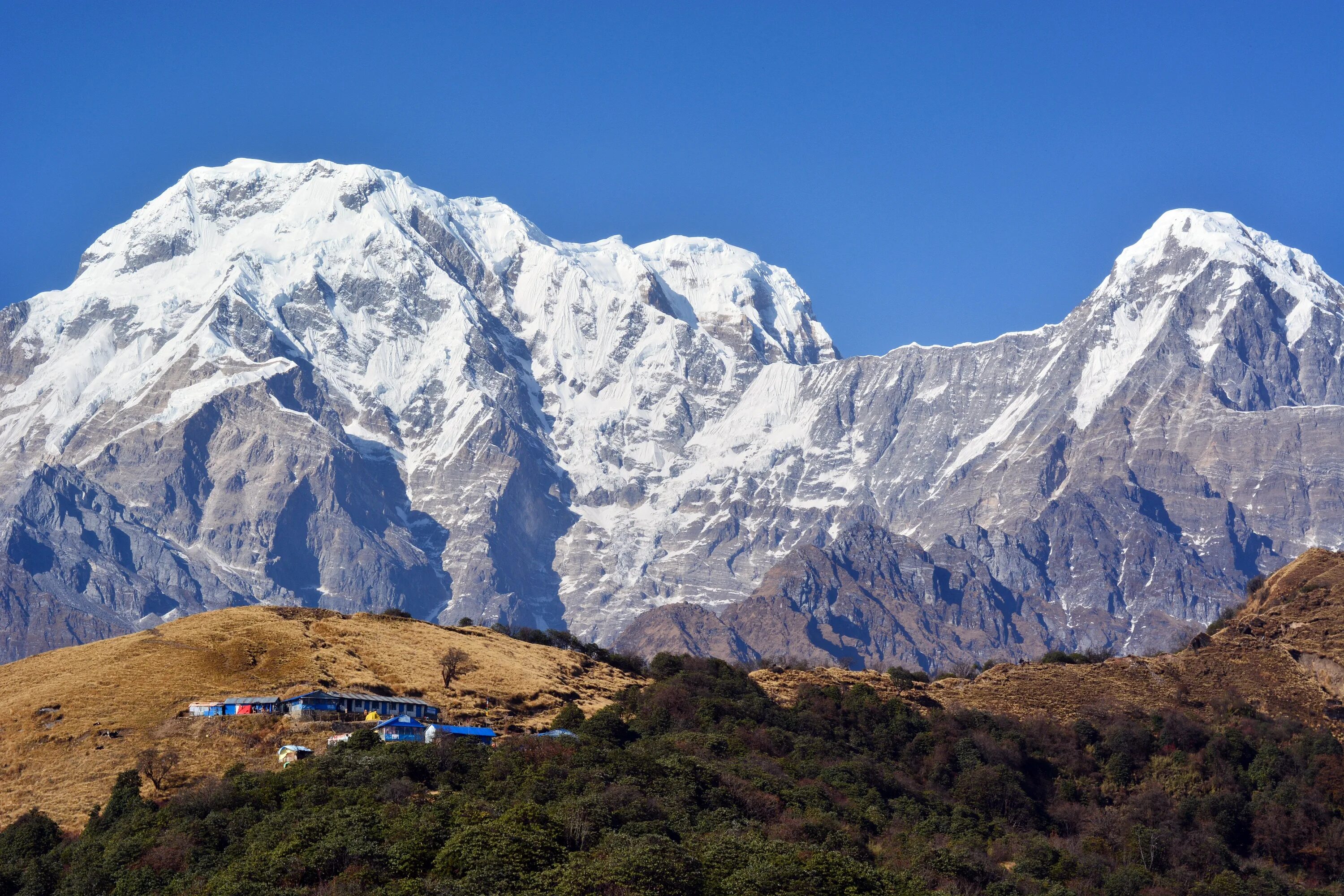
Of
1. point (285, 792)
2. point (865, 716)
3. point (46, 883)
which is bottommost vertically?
point (46, 883)

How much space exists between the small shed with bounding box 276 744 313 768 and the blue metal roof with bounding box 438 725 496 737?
29.4 feet

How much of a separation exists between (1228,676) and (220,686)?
8277cm

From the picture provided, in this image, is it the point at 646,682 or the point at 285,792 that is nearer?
the point at 285,792

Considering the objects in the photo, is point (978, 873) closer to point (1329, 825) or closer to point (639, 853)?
point (639, 853)

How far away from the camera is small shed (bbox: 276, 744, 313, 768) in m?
94.0

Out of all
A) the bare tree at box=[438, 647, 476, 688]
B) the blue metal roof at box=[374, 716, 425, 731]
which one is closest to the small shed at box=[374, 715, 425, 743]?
the blue metal roof at box=[374, 716, 425, 731]

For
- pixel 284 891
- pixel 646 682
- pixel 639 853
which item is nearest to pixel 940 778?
pixel 646 682

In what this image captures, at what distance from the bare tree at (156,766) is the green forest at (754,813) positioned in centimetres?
222

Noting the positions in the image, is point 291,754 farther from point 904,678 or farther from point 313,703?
point 904,678

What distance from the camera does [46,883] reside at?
78312mm

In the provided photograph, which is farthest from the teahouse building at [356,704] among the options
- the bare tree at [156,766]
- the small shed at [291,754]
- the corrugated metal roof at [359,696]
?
the bare tree at [156,766]

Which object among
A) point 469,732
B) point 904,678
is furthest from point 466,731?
point 904,678

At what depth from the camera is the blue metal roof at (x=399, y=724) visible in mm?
98875

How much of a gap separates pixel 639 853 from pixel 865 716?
61.3 meters
